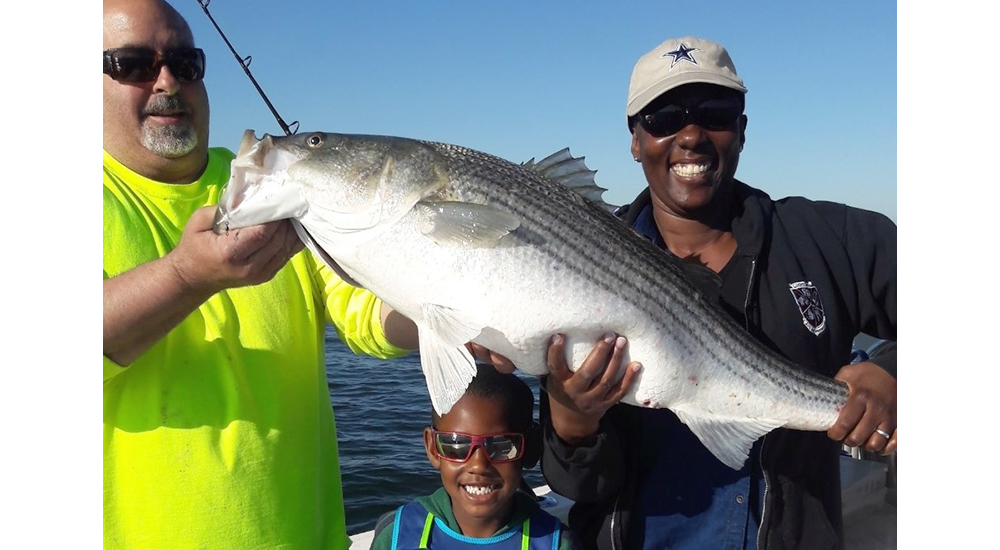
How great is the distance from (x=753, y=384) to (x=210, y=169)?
2454 millimetres

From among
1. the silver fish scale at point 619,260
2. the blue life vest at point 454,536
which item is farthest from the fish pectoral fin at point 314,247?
the blue life vest at point 454,536

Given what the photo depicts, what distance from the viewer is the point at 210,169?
123 inches

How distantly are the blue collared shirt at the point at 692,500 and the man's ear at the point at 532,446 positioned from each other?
65 cm

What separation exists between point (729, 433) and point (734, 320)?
0.46 meters

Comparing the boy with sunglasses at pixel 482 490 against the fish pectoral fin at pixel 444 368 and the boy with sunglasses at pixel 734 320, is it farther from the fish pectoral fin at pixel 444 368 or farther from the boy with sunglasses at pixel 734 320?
the fish pectoral fin at pixel 444 368

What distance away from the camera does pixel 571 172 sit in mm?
3014

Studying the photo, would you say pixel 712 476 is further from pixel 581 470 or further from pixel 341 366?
pixel 341 366

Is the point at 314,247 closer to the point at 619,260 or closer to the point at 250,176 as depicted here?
the point at 250,176

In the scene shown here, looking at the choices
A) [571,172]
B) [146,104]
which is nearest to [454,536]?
[571,172]

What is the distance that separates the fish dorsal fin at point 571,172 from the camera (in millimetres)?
3002

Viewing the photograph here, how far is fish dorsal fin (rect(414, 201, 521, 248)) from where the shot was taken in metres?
2.57
